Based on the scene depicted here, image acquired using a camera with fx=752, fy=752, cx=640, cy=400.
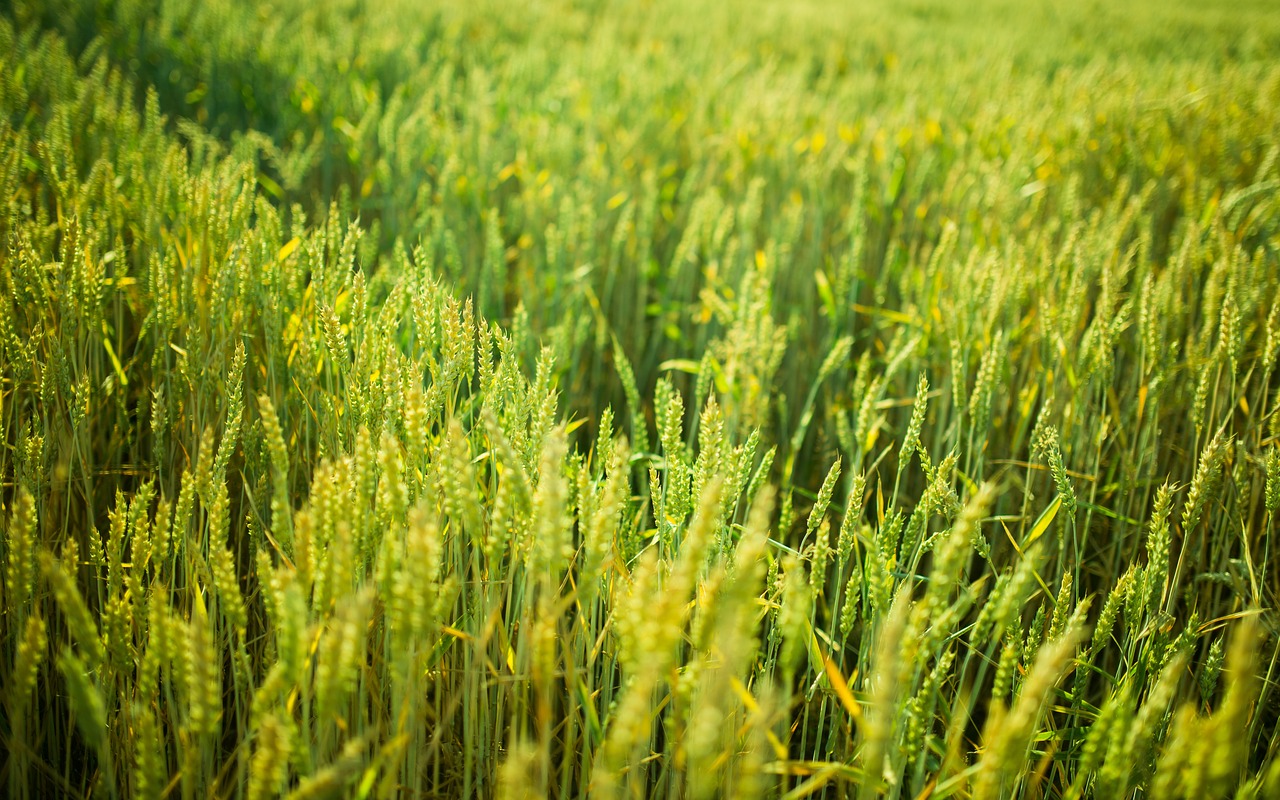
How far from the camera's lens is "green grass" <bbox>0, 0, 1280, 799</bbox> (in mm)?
623

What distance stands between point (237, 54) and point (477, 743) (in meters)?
3.18

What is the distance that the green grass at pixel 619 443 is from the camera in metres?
0.62

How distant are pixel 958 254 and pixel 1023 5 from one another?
980 cm

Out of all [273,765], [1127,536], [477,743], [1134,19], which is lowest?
[477,743]

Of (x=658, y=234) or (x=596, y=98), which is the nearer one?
(x=658, y=234)

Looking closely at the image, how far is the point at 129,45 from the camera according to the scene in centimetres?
311

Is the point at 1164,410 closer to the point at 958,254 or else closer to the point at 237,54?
the point at 958,254

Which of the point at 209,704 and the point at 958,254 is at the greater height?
the point at 958,254

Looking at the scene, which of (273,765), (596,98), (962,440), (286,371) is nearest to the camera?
(273,765)

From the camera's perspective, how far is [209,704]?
1.79 ft

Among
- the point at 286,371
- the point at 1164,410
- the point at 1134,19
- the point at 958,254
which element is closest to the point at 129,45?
the point at 286,371

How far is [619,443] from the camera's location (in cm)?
74

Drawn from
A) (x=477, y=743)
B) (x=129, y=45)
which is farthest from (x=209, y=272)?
(x=129, y=45)

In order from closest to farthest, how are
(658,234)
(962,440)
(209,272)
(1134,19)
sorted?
1. (209,272)
2. (962,440)
3. (658,234)
4. (1134,19)
